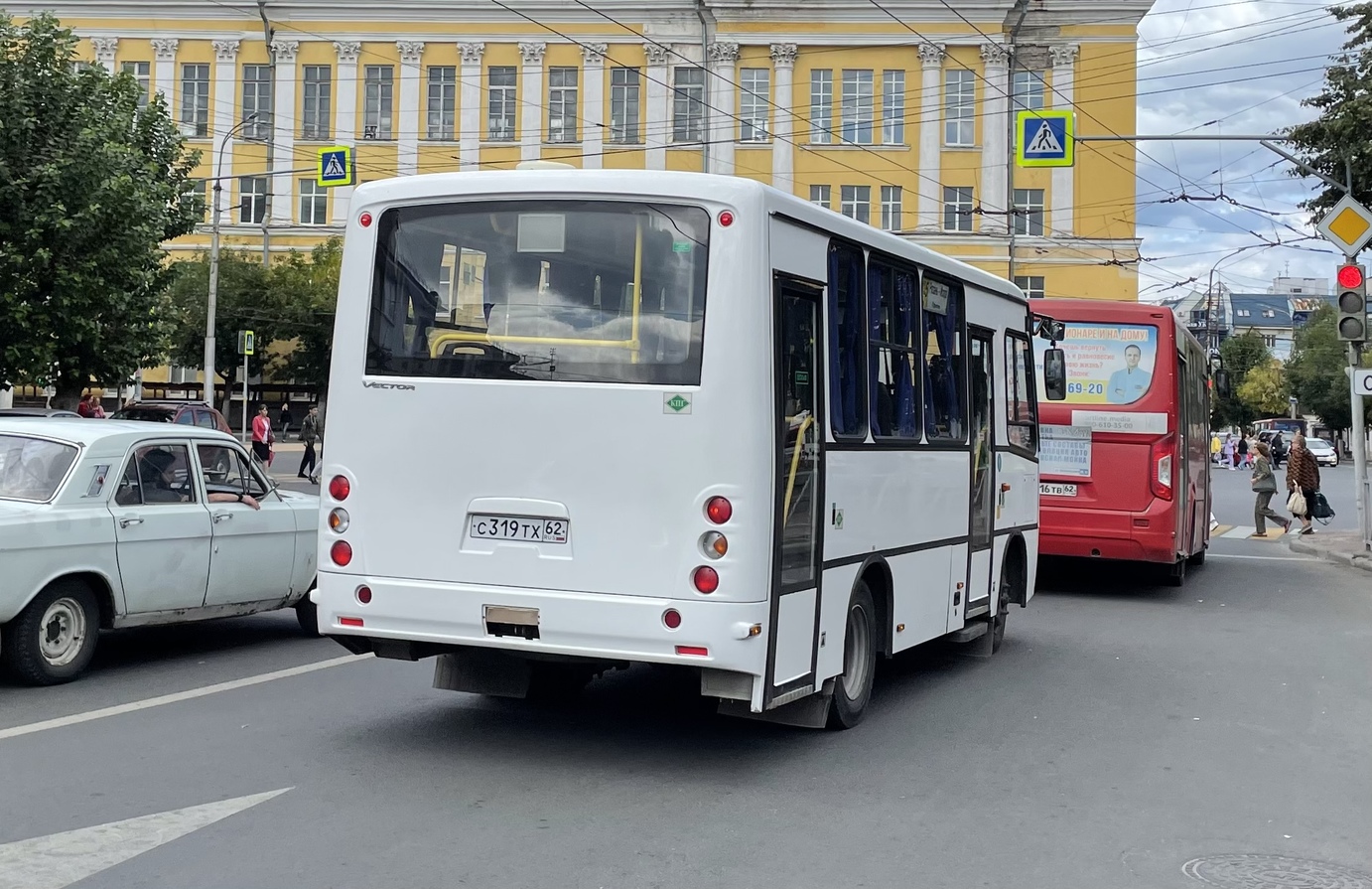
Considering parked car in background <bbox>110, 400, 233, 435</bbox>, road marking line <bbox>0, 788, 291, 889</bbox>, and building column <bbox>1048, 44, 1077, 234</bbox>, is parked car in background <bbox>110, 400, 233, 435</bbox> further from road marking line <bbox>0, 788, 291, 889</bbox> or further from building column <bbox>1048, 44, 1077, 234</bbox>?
building column <bbox>1048, 44, 1077, 234</bbox>

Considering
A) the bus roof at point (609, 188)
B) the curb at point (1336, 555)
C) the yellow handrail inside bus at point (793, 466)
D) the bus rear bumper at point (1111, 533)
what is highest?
the bus roof at point (609, 188)

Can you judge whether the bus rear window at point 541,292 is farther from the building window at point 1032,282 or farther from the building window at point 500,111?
the building window at point 1032,282

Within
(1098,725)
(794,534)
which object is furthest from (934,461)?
(794,534)

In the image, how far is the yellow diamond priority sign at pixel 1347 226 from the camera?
68.7 ft

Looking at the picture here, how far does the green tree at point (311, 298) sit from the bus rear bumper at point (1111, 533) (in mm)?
44281

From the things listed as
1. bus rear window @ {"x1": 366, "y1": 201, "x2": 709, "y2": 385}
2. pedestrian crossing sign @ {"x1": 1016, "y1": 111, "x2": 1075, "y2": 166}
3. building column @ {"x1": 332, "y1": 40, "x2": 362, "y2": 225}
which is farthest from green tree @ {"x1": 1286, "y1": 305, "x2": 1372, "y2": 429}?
bus rear window @ {"x1": 366, "y1": 201, "x2": 709, "y2": 385}

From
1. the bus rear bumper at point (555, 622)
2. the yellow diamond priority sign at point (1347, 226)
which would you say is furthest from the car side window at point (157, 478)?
the yellow diamond priority sign at point (1347, 226)

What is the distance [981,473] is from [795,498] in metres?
3.84

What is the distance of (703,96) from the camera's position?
61312 mm

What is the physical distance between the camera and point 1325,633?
44.8 ft

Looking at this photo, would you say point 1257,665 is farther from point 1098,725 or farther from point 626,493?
point 626,493

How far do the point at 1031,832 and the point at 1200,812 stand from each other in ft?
3.30

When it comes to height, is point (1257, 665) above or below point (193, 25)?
below

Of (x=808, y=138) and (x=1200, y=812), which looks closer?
(x=1200, y=812)
